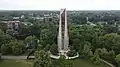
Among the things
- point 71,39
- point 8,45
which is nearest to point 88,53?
point 71,39

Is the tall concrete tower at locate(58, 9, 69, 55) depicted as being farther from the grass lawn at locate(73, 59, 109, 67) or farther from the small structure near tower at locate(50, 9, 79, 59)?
the grass lawn at locate(73, 59, 109, 67)

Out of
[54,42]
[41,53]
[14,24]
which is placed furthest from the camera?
[14,24]

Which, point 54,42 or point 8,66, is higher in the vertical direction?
point 54,42

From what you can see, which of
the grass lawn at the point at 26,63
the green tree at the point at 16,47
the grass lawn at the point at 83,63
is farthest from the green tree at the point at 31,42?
the grass lawn at the point at 83,63

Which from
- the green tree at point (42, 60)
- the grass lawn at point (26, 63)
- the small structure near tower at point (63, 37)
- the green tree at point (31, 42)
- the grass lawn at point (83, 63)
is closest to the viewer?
the green tree at point (42, 60)

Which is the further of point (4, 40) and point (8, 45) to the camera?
point (4, 40)

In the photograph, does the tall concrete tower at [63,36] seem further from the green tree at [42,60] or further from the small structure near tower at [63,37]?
the green tree at [42,60]

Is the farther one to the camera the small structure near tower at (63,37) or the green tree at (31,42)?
the green tree at (31,42)

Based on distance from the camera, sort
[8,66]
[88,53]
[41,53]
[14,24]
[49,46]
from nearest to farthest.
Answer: [41,53], [8,66], [88,53], [49,46], [14,24]

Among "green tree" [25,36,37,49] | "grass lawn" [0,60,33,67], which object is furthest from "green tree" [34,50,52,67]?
"green tree" [25,36,37,49]

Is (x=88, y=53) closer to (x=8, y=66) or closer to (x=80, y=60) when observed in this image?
(x=80, y=60)

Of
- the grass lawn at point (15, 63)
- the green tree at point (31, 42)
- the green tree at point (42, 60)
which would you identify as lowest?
the grass lawn at point (15, 63)
